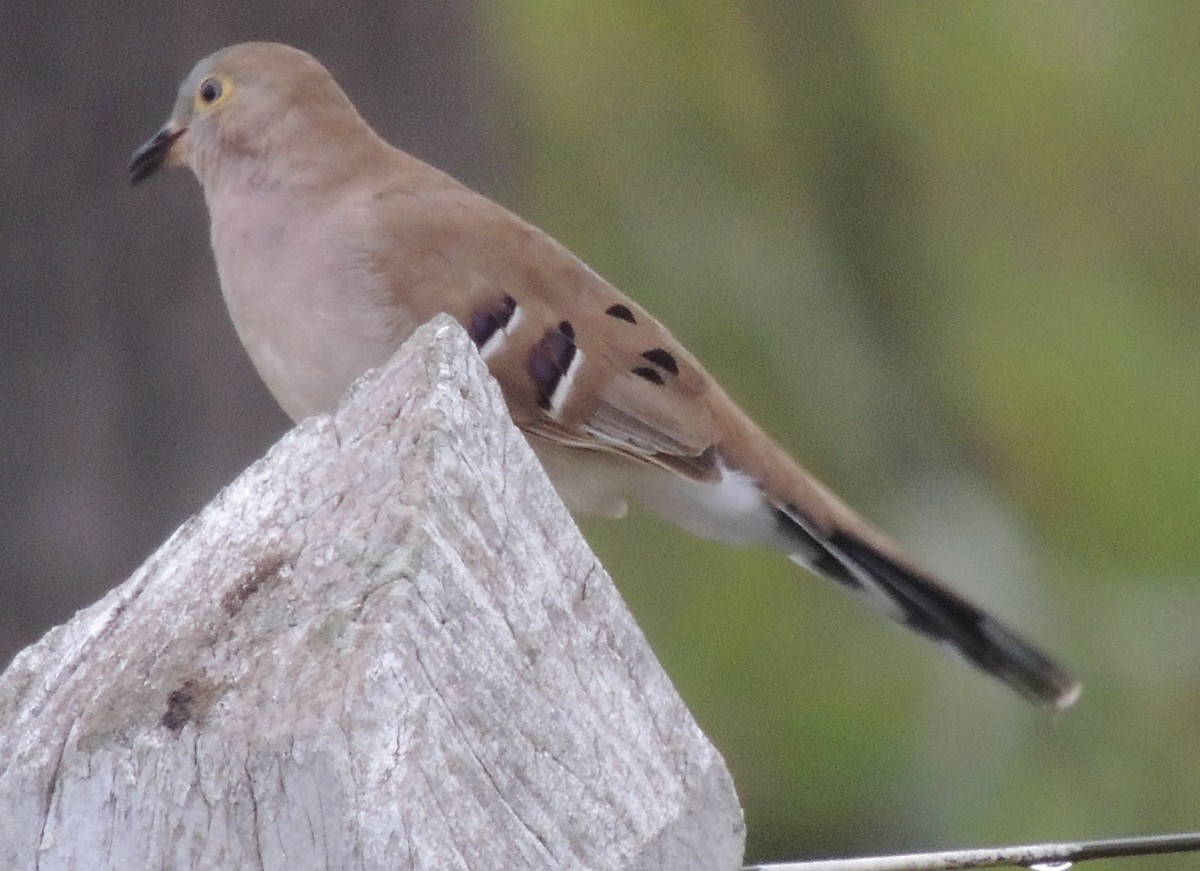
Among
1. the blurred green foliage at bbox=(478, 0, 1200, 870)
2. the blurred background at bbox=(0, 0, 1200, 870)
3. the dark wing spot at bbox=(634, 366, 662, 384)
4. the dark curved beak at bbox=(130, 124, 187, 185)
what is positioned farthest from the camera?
the blurred green foliage at bbox=(478, 0, 1200, 870)

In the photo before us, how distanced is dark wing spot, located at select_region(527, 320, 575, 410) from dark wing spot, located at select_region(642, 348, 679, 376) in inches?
3.5

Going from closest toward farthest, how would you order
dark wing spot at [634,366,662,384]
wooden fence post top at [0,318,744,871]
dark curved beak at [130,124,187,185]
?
1. wooden fence post top at [0,318,744,871]
2. dark wing spot at [634,366,662,384]
3. dark curved beak at [130,124,187,185]

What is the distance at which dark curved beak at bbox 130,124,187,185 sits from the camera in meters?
2.06

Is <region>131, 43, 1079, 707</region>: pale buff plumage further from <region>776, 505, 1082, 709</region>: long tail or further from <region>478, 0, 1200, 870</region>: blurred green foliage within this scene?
<region>478, 0, 1200, 870</region>: blurred green foliage

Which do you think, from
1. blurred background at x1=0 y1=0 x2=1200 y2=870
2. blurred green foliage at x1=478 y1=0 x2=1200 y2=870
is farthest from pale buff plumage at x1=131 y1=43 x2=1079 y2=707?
blurred green foliage at x1=478 y1=0 x2=1200 y2=870

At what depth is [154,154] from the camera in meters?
2.08

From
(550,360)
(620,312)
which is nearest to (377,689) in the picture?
(550,360)

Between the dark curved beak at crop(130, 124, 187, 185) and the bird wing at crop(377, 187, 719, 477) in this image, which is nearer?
the bird wing at crop(377, 187, 719, 477)

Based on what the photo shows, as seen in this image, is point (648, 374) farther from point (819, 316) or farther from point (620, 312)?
point (819, 316)

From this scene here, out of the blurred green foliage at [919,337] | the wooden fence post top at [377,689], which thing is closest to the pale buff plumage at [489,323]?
the blurred green foliage at [919,337]

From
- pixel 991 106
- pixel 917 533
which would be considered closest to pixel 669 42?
pixel 991 106

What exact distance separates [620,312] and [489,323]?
6.6 inches

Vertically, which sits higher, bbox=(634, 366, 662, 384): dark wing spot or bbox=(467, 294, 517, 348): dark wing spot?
bbox=(467, 294, 517, 348): dark wing spot

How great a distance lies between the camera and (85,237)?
2.23 m
